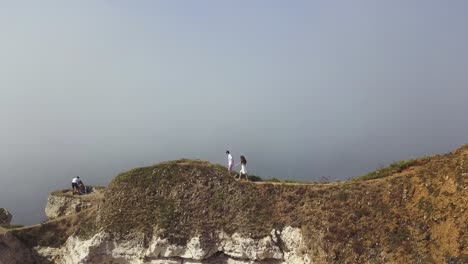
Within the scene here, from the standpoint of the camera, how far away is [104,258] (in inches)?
1491

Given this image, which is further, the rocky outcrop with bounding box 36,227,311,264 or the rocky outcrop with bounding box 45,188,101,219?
the rocky outcrop with bounding box 45,188,101,219

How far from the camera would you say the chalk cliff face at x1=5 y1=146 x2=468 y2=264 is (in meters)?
29.7

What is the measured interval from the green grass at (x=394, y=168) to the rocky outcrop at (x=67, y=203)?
1227 inches

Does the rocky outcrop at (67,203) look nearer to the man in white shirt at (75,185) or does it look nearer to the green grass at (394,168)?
the man in white shirt at (75,185)

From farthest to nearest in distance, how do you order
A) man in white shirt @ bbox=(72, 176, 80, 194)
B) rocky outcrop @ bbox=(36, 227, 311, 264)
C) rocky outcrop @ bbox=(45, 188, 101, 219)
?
man in white shirt @ bbox=(72, 176, 80, 194), rocky outcrop @ bbox=(45, 188, 101, 219), rocky outcrop @ bbox=(36, 227, 311, 264)

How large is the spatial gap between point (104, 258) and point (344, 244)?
2105cm

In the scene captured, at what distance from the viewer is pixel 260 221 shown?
35.0 meters

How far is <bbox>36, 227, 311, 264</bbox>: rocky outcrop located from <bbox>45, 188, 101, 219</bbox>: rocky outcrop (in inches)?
399

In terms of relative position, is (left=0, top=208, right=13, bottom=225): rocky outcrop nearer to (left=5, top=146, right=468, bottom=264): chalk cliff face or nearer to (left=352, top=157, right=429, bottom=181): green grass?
(left=5, top=146, right=468, bottom=264): chalk cliff face

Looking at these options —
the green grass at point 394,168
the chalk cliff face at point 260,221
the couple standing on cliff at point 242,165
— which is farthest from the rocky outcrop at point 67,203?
the green grass at point 394,168

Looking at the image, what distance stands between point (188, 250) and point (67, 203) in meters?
22.5

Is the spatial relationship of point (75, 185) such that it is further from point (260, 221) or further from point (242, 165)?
point (260, 221)

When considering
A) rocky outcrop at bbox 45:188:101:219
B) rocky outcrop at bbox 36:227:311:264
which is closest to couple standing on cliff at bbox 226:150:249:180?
rocky outcrop at bbox 36:227:311:264

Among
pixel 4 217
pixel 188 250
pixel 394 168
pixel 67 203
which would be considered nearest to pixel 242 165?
pixel 188 250
